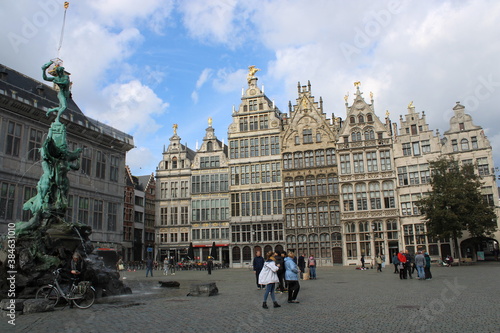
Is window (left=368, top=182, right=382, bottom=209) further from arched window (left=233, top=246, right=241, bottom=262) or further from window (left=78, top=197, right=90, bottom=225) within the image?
window (left=78, top=197, right=90, bottom=225)

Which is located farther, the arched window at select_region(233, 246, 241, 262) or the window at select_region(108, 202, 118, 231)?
the arched window at select_region(233, 246, 241, 262)

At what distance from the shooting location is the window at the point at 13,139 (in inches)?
1233

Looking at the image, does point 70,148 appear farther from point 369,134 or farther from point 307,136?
point 369,134

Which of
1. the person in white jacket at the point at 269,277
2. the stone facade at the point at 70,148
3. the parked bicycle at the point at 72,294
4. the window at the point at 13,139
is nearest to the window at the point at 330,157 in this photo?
the stone facade at the point at 70,148

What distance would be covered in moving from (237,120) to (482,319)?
45837 mm

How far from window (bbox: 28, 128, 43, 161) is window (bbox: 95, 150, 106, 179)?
6.44 m

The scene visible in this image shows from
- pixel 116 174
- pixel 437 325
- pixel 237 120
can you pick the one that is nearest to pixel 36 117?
pixel 116 174

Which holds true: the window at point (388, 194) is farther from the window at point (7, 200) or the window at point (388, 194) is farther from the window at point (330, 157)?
the window at point (7, 200)

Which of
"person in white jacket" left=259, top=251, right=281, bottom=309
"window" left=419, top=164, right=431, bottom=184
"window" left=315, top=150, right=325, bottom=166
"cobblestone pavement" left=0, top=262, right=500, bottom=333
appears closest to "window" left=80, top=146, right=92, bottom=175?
"window" left=315, top=150, right=325, bottom=166

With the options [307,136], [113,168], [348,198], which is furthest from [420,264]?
[307,136]

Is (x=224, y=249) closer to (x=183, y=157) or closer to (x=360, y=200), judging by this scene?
(x=183, y=157)

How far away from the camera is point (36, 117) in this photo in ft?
110

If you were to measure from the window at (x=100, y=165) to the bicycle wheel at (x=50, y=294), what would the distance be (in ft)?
93.4

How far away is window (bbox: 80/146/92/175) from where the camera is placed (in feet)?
124
